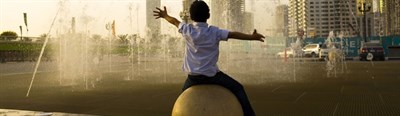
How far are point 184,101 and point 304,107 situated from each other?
3840 mm

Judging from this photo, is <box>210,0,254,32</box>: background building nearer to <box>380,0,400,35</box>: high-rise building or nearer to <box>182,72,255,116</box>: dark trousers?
<box>182,72,255,116</box>: dark trousers

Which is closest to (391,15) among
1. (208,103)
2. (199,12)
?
(199,12)

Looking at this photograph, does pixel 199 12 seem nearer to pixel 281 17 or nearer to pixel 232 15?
pixel 232 15

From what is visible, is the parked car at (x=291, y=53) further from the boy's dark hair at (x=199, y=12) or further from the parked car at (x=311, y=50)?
the boy's dark hair at (x=199, y=12)

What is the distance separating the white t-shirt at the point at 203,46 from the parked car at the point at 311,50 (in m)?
32.3

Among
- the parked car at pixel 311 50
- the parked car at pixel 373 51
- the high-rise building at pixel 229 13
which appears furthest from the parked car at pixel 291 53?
the high-rise building at pixel 229 13

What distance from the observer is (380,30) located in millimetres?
72938

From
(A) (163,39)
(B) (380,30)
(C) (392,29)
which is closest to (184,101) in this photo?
(A) (163,39)

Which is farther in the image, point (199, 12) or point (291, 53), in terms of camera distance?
point (291, 53)

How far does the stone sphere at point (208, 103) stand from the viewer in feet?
12.2

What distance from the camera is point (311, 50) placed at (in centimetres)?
3575

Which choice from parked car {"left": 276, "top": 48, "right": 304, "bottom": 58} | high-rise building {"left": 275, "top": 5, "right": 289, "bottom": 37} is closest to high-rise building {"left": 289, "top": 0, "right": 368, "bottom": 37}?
high-rise building {"left": 275, "top": 5, "right": 289, "bottom": 37}

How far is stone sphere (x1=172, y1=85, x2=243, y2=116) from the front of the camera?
3.73m

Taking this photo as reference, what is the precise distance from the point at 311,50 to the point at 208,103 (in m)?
33.4
